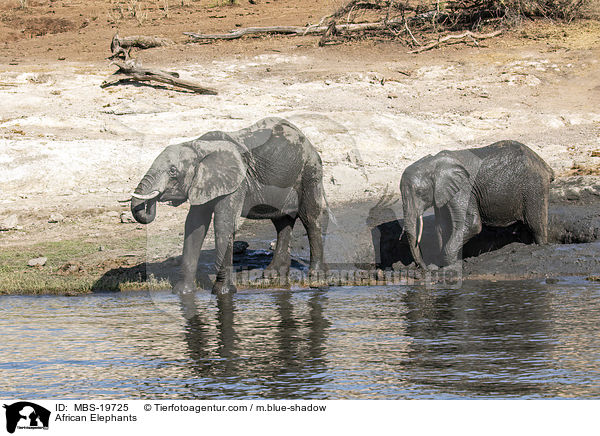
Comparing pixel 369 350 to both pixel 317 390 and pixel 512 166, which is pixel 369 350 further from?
pixel 512 166

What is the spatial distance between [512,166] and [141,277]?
16.7ft

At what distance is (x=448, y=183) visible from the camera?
11.4 m

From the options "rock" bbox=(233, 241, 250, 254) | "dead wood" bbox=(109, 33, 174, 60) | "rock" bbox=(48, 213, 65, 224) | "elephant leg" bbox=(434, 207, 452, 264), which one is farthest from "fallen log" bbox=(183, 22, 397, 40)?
"elephant leg" bbox=(434, 207, 452, 264)

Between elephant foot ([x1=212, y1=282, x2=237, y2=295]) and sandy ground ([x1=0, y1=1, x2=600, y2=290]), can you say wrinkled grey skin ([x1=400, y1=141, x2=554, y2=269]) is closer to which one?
sandy ground ([x1=0, y1=1, x2=600, y2=290])

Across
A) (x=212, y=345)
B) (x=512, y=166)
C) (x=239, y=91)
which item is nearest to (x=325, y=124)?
(x=239, y=91)

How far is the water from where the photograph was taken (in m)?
6.92

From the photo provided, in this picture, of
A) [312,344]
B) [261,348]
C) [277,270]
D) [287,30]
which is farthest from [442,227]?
[287,30]

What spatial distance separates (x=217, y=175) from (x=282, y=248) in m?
1.73

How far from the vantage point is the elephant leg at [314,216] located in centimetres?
1139

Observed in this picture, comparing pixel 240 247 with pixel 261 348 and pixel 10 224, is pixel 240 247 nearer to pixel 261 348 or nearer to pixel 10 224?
pixel 10 224

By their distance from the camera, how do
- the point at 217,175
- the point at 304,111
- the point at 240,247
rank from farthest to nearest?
1. the point at 304,111
2. the point at 240,247
3. the point at 217,175

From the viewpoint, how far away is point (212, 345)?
8242 mm

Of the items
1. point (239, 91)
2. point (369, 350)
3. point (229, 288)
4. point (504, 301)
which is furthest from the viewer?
point (239, 91)
